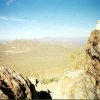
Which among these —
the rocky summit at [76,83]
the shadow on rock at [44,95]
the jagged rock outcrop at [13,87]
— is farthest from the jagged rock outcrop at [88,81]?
the shadow on rock at [44,95]

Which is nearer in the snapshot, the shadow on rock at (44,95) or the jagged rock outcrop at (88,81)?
the jagged rock outcrop at (88,81)

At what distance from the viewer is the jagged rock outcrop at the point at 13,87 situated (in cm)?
816

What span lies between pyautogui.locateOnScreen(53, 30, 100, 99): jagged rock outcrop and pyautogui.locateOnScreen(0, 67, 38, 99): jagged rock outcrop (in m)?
1.37

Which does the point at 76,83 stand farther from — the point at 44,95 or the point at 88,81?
the point at 44,95

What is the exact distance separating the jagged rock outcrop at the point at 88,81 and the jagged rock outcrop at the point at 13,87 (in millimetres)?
1371

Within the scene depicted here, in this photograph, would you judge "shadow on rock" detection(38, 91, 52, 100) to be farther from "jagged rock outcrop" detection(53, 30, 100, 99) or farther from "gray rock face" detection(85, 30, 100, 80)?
"gray rock face" detection(85, 30, 100, 80)

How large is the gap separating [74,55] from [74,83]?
18.0 metres

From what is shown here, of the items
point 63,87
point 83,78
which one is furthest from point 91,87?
point 63,87

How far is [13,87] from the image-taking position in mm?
8531

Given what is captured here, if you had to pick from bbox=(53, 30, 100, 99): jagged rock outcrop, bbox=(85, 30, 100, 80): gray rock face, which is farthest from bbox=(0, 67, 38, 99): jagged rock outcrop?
bbox=(85, 30, 100, 80): gray rock face

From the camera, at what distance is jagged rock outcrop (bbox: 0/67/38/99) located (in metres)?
8.16

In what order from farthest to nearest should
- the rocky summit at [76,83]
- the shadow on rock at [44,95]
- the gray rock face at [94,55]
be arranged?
1. the shadow on rock at [44,95]
2. the gray rock face at [94,55]
3. the rocky summit at [76,83]

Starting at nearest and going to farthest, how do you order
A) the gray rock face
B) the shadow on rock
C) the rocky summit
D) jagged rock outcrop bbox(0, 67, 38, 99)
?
1. jagged rock outcrop bbox(0, 67, 38, 99)
2. the rocky summit
3. the gray rock face
4. the shadow on rock

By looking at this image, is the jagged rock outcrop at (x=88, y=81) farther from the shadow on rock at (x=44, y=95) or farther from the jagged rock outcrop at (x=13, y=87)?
the shadow on rock at (x=44, y=95)
